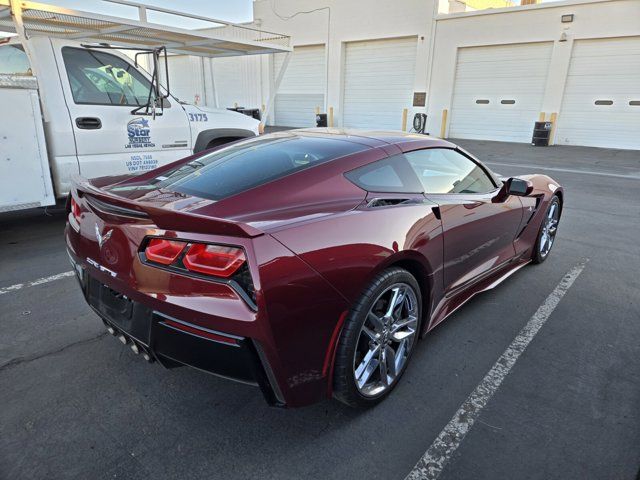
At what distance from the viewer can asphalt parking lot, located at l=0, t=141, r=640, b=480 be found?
209 centimetres

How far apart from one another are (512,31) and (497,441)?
18.8 m

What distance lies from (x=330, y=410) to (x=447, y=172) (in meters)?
1.83

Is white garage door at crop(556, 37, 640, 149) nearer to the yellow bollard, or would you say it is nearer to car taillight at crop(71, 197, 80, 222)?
the yellow bollard

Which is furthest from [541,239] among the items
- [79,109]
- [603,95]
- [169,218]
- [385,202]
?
[603,95]

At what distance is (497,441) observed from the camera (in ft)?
7.39

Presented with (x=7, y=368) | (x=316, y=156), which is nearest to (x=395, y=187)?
(x=316, y=156)

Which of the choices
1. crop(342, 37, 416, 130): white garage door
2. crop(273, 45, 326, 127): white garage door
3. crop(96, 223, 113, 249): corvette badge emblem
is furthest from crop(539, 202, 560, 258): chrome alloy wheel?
crop(273, 45, 326, 127): white garage door

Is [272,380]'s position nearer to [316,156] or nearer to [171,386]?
[171,386]

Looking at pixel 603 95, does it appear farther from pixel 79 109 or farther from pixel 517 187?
pixel 79 109

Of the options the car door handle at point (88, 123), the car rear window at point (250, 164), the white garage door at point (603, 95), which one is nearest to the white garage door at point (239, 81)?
the white garage door at point (603, 95)

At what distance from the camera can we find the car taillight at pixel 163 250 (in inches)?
76.0

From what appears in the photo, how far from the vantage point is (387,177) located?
2719mm

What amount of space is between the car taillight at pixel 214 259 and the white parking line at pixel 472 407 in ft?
4.09

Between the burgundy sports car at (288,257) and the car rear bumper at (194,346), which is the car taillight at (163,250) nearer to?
the burgundy sports car at (288,257)
